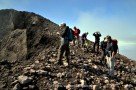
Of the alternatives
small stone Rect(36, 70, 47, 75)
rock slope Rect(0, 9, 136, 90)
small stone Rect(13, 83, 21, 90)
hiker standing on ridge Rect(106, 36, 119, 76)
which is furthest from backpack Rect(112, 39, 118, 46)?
small stone Rect(13, 83, 21, 90)

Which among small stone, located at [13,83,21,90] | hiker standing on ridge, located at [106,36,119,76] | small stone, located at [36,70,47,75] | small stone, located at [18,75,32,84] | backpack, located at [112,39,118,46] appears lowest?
small stone, located at [13,83,21,90]

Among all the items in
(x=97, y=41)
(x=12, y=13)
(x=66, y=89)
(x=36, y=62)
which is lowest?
(x=66, y=89)

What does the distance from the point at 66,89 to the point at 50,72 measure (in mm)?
2258

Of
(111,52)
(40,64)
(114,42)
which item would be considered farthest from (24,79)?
(114,42)

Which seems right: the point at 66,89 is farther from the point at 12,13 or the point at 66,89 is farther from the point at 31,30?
the point at 12,13

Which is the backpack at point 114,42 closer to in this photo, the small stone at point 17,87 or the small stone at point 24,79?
the small stone at point 24,79

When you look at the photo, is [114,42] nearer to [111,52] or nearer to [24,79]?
[111,52]

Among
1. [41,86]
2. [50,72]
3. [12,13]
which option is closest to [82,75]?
[50,72]

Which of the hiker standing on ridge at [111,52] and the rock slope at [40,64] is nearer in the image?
the rock slope at [40,64]

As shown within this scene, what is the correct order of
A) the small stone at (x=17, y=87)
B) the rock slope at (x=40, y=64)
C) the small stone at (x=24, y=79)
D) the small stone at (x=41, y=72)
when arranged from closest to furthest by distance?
the small stone at (x=17, y=87) → the small stone at (x=24, y=79) → the rock slope at (x=40, y=64) → the small stone at (x=41, y=72)

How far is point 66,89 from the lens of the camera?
13.6m

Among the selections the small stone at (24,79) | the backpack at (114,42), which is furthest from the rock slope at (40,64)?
the backpack at (114,42)

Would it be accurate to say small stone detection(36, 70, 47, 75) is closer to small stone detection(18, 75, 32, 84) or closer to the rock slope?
the rock slope

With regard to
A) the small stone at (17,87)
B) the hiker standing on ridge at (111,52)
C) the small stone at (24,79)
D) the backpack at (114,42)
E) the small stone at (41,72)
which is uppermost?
the backpack at (114,42)
